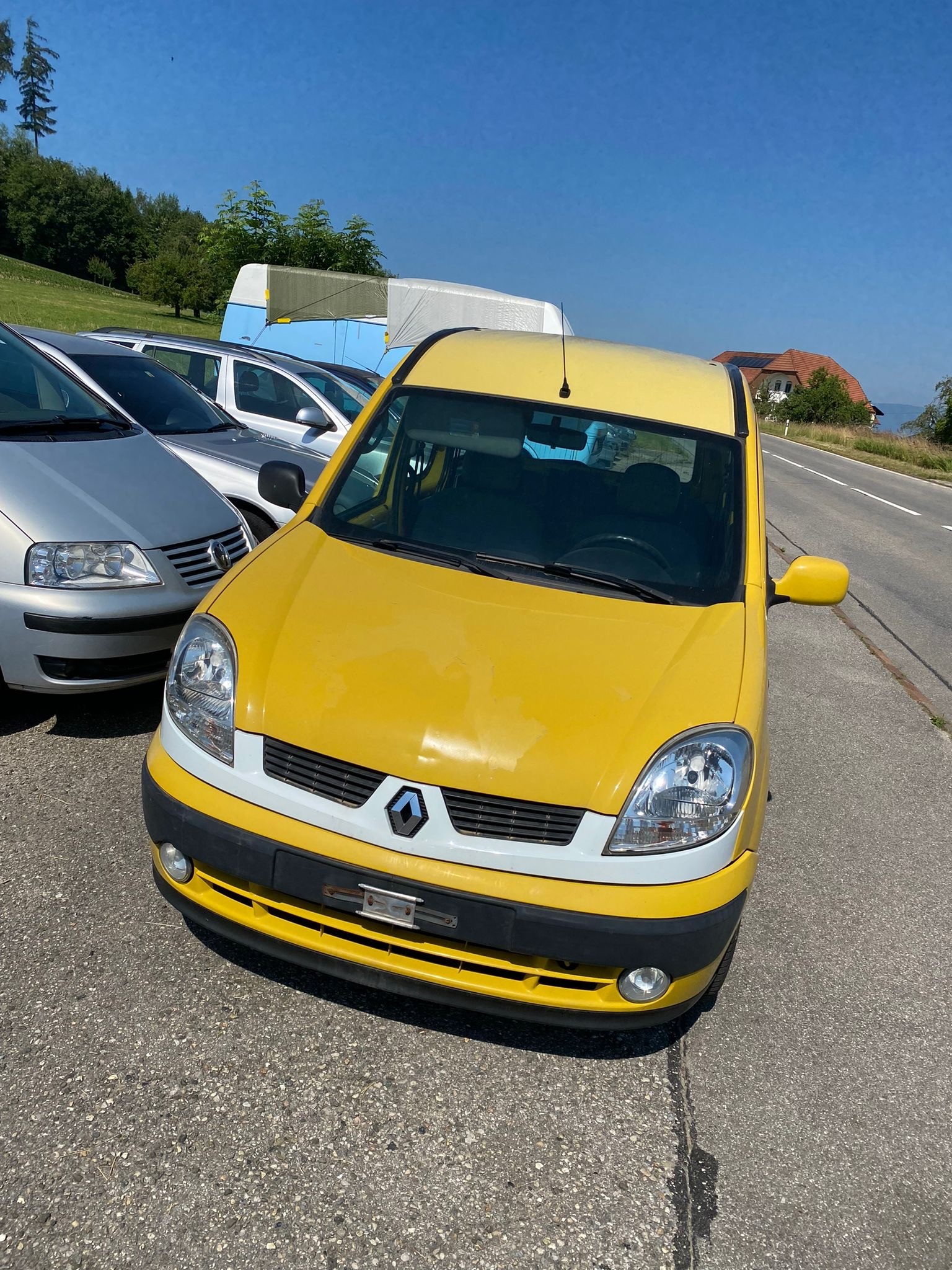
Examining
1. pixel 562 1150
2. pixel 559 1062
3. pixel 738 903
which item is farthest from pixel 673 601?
pixel 562 1150

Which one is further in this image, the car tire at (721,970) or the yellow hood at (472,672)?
the car tire at (721,970)

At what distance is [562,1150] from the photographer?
2.42 metres

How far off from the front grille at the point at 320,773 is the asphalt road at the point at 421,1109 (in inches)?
30.8

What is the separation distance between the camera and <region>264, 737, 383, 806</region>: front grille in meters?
2.40

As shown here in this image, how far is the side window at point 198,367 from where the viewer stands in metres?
9.61

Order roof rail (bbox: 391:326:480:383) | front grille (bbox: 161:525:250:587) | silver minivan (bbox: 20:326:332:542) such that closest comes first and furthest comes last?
1. roof rail (bbox: 391:326:480:383)
2. front grille (bbox: 161:525:250:587)
3. silver minivan (bbox: 20:326:332:542)

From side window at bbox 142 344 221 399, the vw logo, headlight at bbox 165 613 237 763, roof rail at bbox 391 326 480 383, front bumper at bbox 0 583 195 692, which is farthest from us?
side window at bbox 142 344 221 399

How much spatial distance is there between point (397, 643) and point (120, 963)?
1.32 m

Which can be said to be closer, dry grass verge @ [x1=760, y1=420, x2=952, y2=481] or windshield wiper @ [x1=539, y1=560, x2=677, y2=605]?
windshield wiper @ [x1=539, y1=560, x2=677, y2=605]

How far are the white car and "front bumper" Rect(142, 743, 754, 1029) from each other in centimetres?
708

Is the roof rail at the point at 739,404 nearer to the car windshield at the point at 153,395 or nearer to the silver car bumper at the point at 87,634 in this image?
the silver car bumper at the point at 87,634

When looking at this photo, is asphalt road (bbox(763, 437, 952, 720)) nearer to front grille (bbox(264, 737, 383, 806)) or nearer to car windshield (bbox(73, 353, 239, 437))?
front grille (bbox(264, 737, 383, 806))

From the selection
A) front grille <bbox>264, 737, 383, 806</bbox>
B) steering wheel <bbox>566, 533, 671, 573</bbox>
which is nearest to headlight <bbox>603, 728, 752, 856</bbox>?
front grille <bbox>264, 737, 383, 806</bbox>

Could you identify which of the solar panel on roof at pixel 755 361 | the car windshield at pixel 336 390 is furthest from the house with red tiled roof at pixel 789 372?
the car windshield at pixel 336 390
